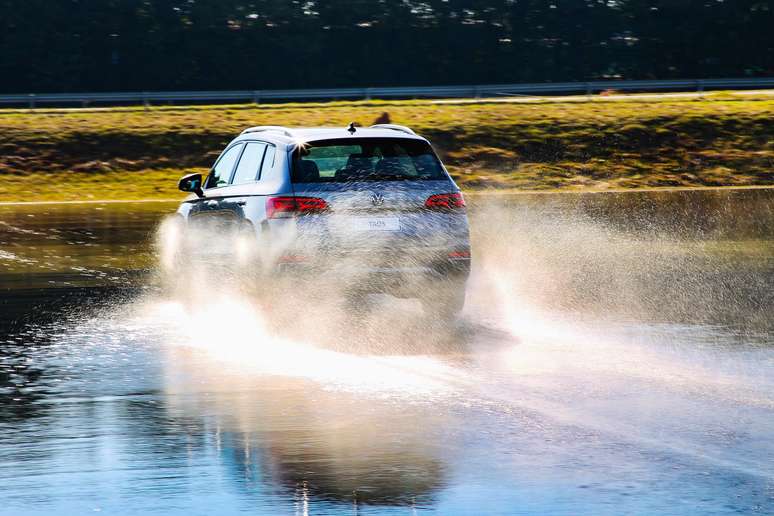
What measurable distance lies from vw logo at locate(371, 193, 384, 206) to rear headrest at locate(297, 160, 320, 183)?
0.53 metres

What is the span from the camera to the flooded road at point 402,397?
696cm

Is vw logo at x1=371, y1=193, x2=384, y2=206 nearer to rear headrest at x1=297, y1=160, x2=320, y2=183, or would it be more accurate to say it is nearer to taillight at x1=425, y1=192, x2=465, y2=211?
taillight at x1=425, y1=192, x2=465, y2=211

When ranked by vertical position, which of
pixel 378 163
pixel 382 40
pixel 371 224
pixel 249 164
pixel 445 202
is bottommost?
pixel 382 40

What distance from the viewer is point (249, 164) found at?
1350 cm

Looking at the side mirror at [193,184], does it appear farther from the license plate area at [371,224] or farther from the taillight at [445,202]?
the taillight at [445,202]

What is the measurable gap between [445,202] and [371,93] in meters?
35.1

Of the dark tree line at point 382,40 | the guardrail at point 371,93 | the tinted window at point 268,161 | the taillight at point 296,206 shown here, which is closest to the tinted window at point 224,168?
the tinted window at point 268,161

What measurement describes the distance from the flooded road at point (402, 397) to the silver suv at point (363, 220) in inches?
19.6

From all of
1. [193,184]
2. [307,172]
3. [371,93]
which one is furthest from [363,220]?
[371,93]

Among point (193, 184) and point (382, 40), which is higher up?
point (193, 184)

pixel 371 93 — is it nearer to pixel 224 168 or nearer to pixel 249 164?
pixel 224 168

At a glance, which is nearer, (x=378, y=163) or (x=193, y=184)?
(x=378, y=163)

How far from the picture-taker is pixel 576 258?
1859 centimetres

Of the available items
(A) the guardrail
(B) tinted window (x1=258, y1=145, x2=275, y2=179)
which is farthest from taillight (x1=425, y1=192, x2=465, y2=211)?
(A) the guardrail
